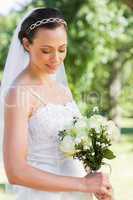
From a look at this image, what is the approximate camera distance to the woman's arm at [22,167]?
224 cm

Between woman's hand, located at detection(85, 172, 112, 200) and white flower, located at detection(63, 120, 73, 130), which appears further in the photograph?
white flower, located at detection(63, 120, 73, 130)

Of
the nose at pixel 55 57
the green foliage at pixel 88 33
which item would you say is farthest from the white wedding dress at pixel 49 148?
the green foliage at pixel 88 33

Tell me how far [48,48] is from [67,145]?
0.43 m

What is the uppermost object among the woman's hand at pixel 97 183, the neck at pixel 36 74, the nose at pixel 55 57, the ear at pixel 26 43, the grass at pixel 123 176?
the ear at pixel 26 43

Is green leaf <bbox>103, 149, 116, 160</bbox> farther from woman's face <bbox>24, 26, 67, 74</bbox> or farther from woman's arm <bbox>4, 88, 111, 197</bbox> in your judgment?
woman's face <bbox>24, 26, 67, 74</bbox>

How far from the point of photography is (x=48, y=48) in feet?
7.87

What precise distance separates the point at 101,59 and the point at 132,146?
3.44 metres

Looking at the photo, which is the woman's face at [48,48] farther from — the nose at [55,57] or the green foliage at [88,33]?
the green foliage at [88,33]

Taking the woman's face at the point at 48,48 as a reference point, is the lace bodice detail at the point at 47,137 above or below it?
below

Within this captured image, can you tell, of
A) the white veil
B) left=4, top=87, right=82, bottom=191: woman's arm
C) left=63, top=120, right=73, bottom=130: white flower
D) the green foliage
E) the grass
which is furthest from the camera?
the green foliage

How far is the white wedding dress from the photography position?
2490 millimetres

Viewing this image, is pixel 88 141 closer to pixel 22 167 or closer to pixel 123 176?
pixel 22 167

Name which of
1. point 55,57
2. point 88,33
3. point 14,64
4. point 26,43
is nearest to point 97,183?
point 55,57

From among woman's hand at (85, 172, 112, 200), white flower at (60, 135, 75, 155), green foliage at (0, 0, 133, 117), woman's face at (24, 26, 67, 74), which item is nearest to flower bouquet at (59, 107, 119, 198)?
white flower at (60, 135, 75, 155)
